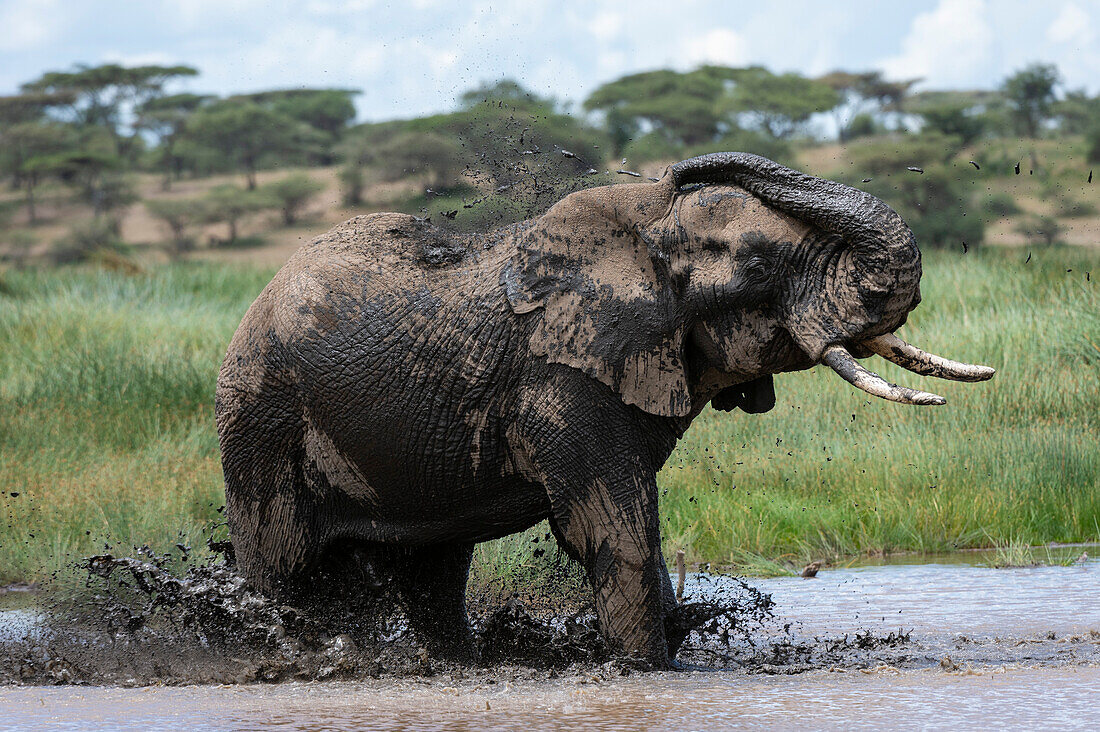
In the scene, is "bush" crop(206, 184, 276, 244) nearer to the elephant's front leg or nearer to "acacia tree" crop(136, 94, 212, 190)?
"acacia tree" crop(136, 94, 212, 190)

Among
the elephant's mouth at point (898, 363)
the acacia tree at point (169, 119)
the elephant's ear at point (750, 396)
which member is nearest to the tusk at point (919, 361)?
the elephant's mouth at point (898, 363)

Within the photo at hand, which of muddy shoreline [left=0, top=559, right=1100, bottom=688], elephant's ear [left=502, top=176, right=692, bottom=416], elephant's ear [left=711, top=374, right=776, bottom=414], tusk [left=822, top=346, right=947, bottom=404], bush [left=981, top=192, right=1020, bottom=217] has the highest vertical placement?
bush [left=981, top=192, right=1020, bottom=217]

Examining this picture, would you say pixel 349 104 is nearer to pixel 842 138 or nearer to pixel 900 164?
pixel 842 138

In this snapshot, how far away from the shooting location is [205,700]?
5.21 m

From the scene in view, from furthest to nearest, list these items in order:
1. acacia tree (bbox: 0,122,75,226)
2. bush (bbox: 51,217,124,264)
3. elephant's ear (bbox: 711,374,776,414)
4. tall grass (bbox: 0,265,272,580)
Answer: acacia tree (bbox: 0,122,75,226), bush (bbox: 51,217,124,264), tall grass (bbox: 0,265,272,580), elephant's ear (bbox: 711,374,776,414)

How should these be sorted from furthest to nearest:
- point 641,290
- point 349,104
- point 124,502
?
1. point 349,104
2. point 124,502
3. point 641,290

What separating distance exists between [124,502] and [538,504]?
4.40 m

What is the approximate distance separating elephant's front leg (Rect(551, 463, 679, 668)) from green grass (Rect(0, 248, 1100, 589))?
6.43 feet

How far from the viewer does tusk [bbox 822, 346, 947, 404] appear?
466cm

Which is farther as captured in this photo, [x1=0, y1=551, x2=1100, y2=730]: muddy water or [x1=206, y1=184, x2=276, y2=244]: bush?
[x1=206, y1=184, x2=276, y2=244]: bush

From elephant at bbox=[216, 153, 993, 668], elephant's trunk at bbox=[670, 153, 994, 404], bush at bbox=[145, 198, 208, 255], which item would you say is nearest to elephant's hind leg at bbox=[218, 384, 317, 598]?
elephant at bbox=[216, 153, 993, 668]

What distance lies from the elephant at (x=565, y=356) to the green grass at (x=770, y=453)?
180 cm

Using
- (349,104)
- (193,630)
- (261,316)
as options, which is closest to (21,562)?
(193,630)

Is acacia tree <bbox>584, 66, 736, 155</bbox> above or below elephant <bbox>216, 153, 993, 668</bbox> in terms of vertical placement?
above
